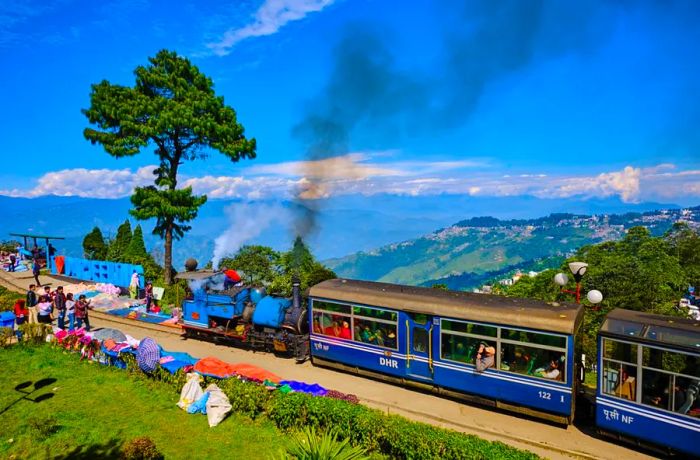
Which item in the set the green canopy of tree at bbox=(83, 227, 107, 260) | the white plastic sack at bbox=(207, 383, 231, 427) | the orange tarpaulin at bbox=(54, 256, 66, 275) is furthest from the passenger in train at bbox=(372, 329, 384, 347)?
the green canopy of tree at bbox=(83, 227, 107, 260)

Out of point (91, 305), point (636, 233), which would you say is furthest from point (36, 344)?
point (636, 233)

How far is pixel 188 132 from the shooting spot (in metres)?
26.5

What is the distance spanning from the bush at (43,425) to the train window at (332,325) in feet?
24.9

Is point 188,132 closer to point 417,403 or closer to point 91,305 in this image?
point 91,305

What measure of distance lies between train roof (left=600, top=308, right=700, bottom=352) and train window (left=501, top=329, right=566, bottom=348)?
0.99m

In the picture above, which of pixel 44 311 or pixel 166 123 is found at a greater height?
pixel 166 123

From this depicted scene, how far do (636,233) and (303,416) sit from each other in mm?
46181

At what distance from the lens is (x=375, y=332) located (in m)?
14.1

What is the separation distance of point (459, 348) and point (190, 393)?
24.5 feet

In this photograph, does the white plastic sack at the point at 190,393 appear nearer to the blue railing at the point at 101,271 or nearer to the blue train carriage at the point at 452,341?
the blue train carriage at the point at 452,341

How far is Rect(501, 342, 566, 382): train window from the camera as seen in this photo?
11078mm

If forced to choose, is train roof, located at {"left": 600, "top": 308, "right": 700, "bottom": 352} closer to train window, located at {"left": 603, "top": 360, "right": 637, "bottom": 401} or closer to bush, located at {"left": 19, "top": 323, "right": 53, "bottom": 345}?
train window, located at {"left": 603, "top": 360, "right": 637, "bottom": 401}

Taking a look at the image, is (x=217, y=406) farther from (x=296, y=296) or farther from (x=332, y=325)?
(x=296, y=296)

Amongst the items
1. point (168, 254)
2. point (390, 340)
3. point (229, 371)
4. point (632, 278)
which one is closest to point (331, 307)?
point (390, 340)
